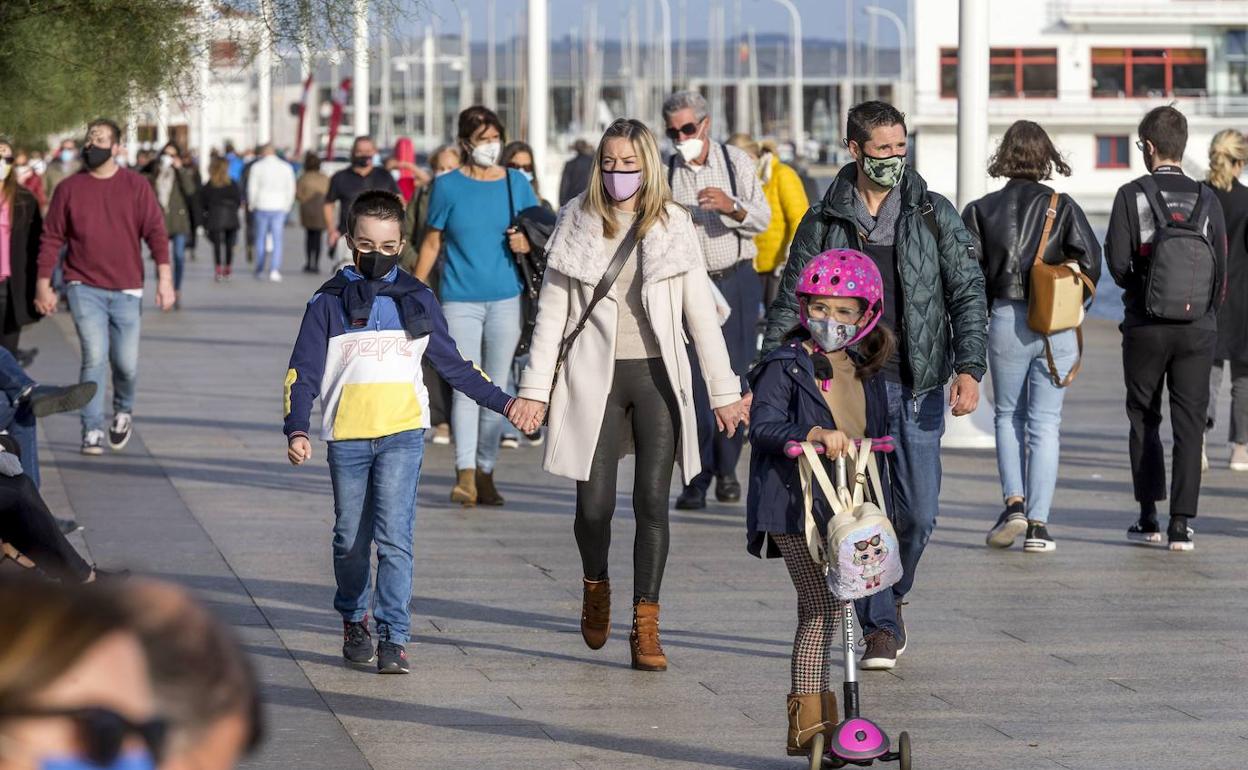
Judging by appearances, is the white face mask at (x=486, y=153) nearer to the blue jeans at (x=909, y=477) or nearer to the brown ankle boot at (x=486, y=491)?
the brown ankle boot at (x=486, y=491)

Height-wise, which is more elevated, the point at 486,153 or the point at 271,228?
the point at 271,228

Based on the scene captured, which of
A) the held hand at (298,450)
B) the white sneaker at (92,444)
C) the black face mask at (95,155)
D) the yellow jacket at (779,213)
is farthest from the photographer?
the white sneaker at (92,444)

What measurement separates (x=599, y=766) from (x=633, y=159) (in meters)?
2.09

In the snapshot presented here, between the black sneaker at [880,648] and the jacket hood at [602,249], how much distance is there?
1.30 meters

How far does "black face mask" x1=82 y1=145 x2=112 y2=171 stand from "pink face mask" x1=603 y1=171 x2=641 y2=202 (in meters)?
5.87

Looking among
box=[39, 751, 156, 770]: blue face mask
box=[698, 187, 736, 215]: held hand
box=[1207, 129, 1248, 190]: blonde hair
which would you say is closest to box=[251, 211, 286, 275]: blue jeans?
box=[1207, 129, 1248, 190]: blonde hair

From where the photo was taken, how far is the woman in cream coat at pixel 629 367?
22.3 feet

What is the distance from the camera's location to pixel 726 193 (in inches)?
378

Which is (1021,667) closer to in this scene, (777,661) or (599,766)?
(777,661)

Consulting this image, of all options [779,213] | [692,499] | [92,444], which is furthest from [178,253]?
[692,499]

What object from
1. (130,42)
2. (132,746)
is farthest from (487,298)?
(132,746)

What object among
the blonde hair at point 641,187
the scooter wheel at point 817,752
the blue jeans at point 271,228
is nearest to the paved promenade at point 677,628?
the scooter wheel at point 817,752

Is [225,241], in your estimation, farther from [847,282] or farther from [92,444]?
[847,282]

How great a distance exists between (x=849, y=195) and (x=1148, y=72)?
279 ft
